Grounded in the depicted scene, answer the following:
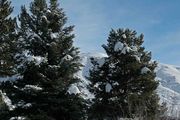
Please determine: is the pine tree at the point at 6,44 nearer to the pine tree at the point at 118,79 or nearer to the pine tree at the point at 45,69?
the pine tree at the point at 45,69

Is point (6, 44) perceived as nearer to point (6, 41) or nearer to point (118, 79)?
point (6, 41)

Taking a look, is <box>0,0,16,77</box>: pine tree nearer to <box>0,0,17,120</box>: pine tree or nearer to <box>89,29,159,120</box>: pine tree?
<box>0,0,17,120</box>: pine tree

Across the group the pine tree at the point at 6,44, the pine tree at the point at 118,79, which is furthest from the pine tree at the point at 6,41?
the pine tree at the point at 118,79

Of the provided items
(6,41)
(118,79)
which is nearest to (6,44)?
(6,41)

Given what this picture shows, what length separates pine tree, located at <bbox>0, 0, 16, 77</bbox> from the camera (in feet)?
99.4

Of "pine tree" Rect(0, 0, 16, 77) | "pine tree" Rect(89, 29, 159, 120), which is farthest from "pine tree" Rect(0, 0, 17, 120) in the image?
"pine tree" Rect(89, 29, 159, 120)

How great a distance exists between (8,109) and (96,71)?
7.29 meters

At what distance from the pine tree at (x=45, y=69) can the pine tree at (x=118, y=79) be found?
7.35 ft

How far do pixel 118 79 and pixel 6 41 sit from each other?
850 cm

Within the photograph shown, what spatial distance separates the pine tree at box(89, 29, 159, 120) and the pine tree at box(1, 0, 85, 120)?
2.24 meters

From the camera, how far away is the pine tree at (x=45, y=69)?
31.0 metres

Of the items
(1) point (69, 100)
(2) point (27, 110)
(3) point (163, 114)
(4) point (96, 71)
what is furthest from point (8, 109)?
(3) point (163, 114)

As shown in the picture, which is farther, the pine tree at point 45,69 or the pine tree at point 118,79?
the pine tree at point 118,79

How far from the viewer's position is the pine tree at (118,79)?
3350cm
